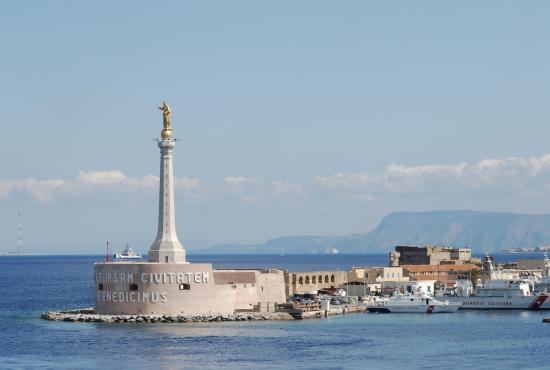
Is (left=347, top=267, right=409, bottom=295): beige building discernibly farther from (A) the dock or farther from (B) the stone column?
(B) the stone column

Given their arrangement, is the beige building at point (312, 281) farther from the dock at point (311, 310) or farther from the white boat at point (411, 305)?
the dock at point (311, 310)

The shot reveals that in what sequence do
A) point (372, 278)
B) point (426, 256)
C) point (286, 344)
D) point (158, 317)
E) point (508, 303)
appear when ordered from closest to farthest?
point (286, 344) → point (158, 317) → point (508, 303) → point (372, 278) → point (426, 256)

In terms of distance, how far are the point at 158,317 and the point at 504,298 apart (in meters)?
39.7

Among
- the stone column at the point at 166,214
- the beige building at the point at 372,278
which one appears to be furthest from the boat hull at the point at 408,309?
the stone column at the point at 166,214

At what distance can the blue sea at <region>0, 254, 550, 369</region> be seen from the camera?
218ft

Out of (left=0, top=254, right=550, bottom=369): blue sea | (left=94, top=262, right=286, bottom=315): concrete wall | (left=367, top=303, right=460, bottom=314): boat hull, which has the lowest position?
(left=0, top=254, right=550, bottom=369): blue sea

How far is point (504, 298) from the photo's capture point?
114 m

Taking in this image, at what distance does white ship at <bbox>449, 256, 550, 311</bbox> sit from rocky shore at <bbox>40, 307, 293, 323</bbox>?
26.5m

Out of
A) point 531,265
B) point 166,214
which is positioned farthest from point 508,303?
point 166,214

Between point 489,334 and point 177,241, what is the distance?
2301 centimetres

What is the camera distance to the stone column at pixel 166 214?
3497 inches

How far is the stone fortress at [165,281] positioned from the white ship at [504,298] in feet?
102

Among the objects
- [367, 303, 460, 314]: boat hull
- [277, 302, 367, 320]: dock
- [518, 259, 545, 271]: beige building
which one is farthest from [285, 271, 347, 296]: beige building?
[518, 259, 545, 271]: beige building

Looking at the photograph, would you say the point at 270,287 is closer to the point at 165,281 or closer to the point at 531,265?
Answer: the point at 165,281
